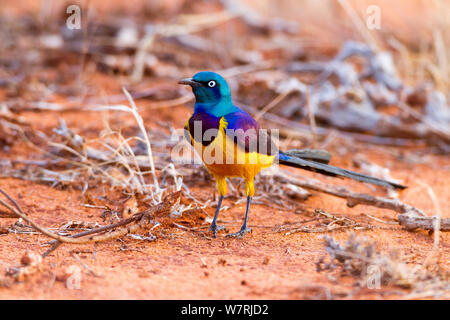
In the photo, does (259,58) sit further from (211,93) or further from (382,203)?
(211,93)

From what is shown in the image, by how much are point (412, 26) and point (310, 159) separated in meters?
7.14

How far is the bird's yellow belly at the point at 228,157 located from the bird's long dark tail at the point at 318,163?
37 centimetres

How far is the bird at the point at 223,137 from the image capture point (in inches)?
137

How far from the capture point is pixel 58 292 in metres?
2.56

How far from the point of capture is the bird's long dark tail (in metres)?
3.87

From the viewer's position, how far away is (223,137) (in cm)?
346

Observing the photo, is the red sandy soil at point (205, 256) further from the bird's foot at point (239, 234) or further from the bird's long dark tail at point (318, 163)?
the bird's long dark tail at point (318, 163)

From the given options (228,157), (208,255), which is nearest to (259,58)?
(228,157)

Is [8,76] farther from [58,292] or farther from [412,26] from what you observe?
[412,26]

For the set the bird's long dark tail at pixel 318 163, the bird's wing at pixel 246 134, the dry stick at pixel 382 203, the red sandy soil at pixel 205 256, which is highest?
the bird's wing at pixel 246 134

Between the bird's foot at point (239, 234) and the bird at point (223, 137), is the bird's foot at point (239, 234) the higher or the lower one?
the lower one

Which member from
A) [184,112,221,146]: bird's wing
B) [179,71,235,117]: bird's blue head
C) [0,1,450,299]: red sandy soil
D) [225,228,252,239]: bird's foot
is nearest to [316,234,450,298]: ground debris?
[0,1,450,299]: red sandy soil

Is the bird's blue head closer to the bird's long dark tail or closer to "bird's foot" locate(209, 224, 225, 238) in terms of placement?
the bird's long dark tail

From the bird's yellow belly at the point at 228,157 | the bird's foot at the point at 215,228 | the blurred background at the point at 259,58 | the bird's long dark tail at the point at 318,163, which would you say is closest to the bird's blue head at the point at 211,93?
the bird's yellow belly at the point at 228,157
